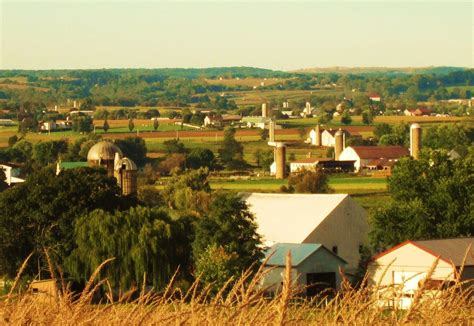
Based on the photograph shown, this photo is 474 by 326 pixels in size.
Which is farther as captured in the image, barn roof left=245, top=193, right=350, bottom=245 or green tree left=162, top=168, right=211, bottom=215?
green tree left=162, top=168, right=211, bottom=215

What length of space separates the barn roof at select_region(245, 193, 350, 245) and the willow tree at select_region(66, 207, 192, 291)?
17.4 feet

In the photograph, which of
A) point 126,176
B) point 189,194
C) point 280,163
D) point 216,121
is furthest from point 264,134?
point 126,176

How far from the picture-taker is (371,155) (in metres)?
108

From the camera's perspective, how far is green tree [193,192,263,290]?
111 ft

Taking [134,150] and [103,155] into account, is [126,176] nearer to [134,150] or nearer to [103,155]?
[103,155]

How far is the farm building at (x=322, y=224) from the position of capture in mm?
42688

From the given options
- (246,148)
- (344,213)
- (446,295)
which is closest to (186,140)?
(246,148)

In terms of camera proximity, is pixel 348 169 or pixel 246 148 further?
pixel 246 148

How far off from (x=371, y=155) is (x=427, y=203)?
65.2m

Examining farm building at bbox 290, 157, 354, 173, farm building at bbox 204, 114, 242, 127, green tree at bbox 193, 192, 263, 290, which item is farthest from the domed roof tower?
farm building at bbox 204, 114, 242, 127

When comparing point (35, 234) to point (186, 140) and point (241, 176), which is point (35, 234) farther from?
point (186, 140)

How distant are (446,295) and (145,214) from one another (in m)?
30.0

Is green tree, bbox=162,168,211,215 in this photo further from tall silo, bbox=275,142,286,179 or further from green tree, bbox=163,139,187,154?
green tree, bbox=163,139,187,154

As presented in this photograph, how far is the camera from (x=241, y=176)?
94.7m
